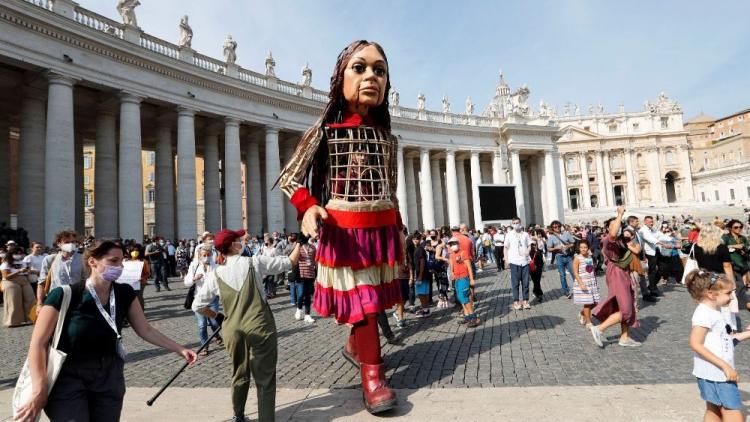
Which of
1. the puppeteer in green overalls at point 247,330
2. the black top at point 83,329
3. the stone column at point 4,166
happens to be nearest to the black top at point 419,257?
the puppeteer in green overalls at point 247,330

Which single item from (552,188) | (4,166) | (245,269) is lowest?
(245,269)

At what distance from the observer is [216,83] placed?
2158 cm

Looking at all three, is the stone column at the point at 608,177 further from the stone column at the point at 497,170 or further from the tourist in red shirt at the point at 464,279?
the tourist in red shirt at the point at 464,279

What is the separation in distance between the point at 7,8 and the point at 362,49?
16.8 m

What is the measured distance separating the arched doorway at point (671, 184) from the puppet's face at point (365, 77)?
83.8 m

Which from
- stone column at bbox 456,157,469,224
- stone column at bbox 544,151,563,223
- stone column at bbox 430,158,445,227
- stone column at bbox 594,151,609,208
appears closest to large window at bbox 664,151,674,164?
stone column at bbox 594,151,609,208

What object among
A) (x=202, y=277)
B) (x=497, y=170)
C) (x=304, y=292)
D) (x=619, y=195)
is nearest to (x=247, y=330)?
(x=202, y=277)

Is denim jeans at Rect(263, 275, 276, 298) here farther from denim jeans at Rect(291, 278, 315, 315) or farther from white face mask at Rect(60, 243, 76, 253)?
white face mask at Rect(60, 243, 76, 253)

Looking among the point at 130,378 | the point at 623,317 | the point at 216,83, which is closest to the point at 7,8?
the point at 216,83

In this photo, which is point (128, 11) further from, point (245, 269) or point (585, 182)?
point (585, 182)

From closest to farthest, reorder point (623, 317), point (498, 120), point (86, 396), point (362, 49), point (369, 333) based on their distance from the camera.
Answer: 1. point (86, 396)
2. point (369, 333)
3. point (362, 49)
4. point (623, 317)
5. point (498, 120)

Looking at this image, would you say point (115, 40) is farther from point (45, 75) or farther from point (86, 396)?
point (86, 396)

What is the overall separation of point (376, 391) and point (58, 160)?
1672cm

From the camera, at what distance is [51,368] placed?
243 cm
